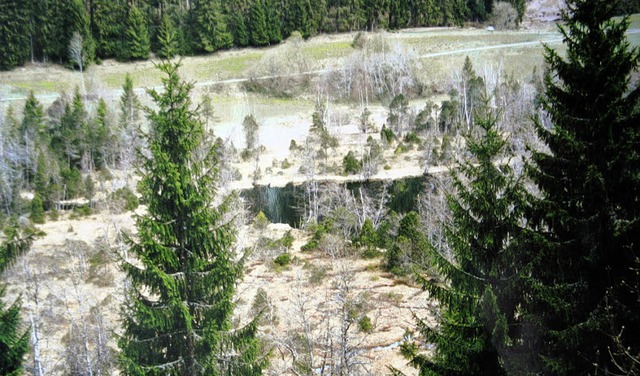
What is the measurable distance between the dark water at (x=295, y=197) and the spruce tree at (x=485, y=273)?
1283 inches

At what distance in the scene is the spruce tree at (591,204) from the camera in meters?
11.0

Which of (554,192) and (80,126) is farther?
(80,126)

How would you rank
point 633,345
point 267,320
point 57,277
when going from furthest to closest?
point 57,277 → point 267,320 → point 633,345

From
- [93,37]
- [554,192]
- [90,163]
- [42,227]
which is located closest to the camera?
[554,192]

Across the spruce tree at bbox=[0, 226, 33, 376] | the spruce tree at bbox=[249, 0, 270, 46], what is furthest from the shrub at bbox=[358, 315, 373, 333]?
the spruce tree at bbox=[249, 0, 270, 46]

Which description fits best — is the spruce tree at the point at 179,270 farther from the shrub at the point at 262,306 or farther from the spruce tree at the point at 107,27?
the spruce tree at the point at 107,27

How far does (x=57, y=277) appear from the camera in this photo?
33.3 m

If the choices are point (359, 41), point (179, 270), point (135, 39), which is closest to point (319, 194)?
point (179, 270)

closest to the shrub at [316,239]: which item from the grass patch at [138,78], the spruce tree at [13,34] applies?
the grass patch at [138,78]

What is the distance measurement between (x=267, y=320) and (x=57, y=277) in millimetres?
13461

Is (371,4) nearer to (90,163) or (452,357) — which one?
(90,163)

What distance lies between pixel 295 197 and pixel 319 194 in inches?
84.3

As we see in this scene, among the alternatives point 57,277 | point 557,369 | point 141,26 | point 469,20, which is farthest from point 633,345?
point 469,20

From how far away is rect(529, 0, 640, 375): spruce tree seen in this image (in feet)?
36.0
